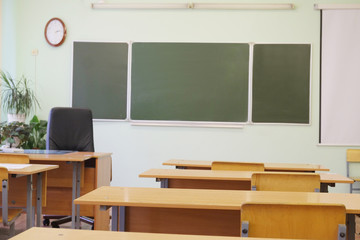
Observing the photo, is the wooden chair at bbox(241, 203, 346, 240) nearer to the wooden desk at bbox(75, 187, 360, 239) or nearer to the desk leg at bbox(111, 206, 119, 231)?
the wooden desk at bbox(75, 187, 360, 239)

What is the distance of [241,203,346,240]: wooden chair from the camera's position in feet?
4.82

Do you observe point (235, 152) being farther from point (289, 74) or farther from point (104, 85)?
point (104, 85)

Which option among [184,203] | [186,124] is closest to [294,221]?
[184,203]

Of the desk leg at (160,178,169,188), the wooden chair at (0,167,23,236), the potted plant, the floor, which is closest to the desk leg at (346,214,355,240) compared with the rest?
the desk leg at (160,178,169,188)

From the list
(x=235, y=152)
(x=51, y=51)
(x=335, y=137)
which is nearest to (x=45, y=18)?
(x=51, y=51)

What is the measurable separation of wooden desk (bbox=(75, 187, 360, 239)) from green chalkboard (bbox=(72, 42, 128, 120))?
3.76 metres

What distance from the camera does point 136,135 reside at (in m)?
5.80

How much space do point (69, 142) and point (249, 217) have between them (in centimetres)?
323

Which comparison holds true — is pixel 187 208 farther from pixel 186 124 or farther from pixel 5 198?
pixel 186 124

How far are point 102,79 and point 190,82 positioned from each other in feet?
3.74

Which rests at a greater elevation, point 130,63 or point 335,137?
point 130,63

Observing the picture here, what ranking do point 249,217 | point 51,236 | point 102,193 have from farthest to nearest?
1. point 102,193
2. point 249,217
3. point 51,236

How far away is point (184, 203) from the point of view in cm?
175

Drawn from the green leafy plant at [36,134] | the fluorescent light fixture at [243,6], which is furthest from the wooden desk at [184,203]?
the fluorescent light fixture at [243,6]
